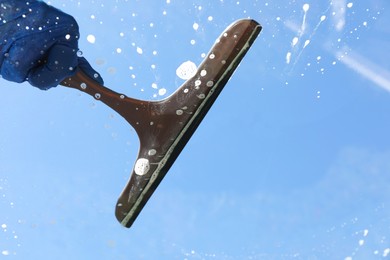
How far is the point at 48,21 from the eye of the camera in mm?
3041

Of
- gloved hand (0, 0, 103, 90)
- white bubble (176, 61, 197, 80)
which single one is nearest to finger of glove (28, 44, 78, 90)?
gloved hand (0, 0, 103, 90)

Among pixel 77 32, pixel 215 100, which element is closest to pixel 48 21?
pixel 77 32

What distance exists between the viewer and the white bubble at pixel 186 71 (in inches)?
135

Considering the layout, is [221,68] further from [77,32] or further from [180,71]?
[77,32]

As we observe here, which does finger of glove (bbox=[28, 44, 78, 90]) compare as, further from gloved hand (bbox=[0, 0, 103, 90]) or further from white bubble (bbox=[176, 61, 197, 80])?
white bubble (bbox=[176, 61, 197, 80])

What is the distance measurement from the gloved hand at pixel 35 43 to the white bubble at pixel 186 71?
706mm

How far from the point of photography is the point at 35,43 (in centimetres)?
304

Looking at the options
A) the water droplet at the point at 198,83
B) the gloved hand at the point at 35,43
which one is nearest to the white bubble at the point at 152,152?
the water droplet at the point at 198,83

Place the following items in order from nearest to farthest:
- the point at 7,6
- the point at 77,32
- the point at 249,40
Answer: the point at 7,6, the point at 77,32, the point at 249,40

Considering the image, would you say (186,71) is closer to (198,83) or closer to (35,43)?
(198,83)

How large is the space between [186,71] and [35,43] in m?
0.99

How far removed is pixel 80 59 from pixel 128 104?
16.5 inches

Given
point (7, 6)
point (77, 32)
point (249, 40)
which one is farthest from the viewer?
point (249, 40)

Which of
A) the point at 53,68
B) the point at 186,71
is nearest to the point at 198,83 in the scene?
the point at 186,71
